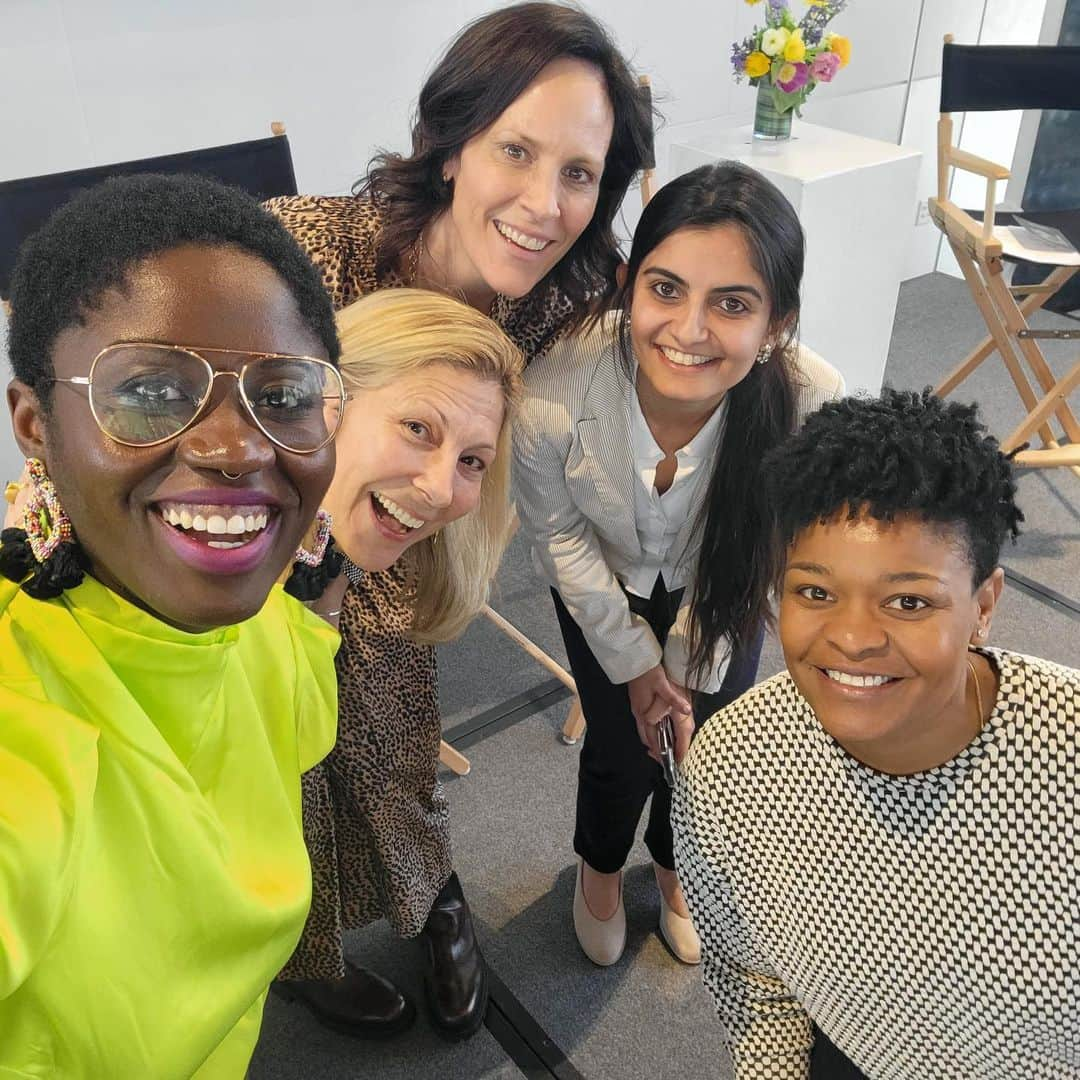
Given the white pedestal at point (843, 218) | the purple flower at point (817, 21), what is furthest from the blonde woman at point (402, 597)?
the purple flower at point (817, 21)

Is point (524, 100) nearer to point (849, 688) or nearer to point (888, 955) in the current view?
point (849, 688)

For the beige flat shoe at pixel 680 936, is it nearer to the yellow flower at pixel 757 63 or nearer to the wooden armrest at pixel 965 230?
the wooden armrest at pixel 965 230

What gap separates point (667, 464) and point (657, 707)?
433mm

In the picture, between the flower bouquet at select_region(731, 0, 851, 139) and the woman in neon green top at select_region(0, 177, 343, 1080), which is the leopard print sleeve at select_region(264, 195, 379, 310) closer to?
the woman in neon green top at select_region(0, 177, 343, 1080)

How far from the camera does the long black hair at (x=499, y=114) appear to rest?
1453 mm

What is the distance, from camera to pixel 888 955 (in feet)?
3.73

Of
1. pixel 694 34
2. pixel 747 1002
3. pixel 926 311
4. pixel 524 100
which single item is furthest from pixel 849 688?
pixel 926 311

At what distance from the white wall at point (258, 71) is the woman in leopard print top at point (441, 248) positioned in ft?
2.73

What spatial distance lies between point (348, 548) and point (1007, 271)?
15.2 ft

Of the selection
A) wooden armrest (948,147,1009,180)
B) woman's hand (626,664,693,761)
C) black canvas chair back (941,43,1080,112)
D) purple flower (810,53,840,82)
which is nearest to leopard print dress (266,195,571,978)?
woman's hand (626,664,693,761)

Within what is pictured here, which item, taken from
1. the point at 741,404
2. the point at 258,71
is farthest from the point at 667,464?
the point at 258,71

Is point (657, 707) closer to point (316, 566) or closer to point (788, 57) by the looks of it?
point (316, 566)

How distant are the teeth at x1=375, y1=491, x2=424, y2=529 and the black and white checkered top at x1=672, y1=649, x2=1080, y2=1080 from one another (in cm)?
46

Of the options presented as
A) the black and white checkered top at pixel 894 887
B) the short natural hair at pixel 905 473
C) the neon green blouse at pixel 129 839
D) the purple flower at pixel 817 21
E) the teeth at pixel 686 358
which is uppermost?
the purple flower at pixel 817 21
